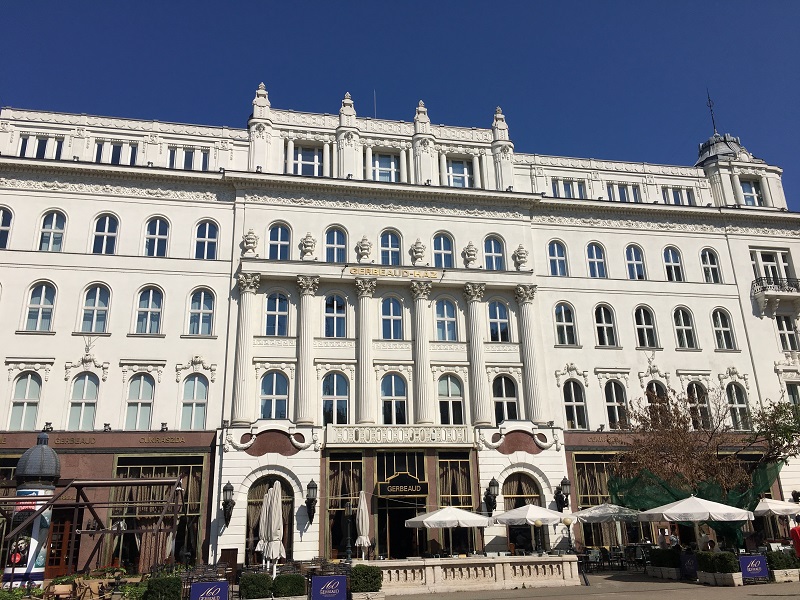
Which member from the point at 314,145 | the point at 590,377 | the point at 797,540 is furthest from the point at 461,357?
the point at 797,540

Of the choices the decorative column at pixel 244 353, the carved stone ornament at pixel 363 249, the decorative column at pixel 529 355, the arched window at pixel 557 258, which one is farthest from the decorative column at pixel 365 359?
the arched window at pixel 557 258

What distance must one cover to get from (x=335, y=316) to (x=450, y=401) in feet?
26.1

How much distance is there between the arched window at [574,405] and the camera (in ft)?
126

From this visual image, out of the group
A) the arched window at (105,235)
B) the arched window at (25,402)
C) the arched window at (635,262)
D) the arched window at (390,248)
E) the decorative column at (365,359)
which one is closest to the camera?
the arched window at (25,402)

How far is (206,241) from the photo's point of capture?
124 ft

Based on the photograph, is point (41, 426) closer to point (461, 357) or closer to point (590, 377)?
point (461, 357)

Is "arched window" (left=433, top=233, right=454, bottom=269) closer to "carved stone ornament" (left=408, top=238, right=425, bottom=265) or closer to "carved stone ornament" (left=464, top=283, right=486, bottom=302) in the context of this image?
"carved stone ornament" (left=408, top=238, right=425, bottom=265)

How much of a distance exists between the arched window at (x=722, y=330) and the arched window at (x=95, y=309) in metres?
35.7

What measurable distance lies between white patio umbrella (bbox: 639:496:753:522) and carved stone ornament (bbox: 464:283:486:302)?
52.5ft

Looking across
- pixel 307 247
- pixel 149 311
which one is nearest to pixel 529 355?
pixel 307 247

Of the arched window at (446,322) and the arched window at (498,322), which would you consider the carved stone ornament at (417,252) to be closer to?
the arched window at (446,322)

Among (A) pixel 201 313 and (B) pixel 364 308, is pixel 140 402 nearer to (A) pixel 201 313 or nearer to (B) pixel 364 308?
(A) pixel 201 313

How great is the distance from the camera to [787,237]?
45562 millimetres

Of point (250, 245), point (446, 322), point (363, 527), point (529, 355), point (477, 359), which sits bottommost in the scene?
point (363, 527)
